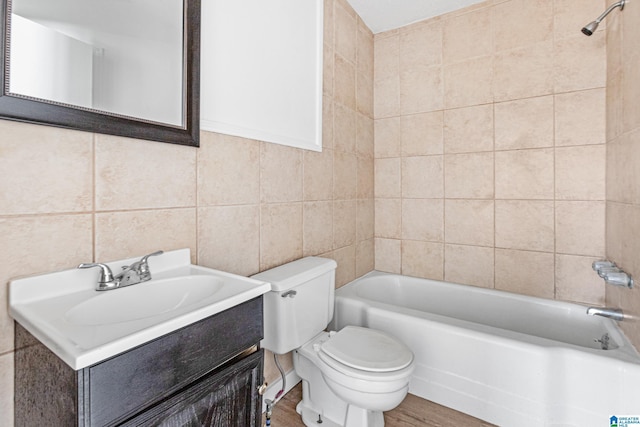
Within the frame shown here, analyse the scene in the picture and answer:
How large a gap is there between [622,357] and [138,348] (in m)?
1.88

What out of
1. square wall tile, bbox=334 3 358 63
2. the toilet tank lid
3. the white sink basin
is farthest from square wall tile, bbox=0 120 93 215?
square wall tile, bbox=334 3 358 63

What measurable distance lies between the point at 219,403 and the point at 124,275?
0.49m

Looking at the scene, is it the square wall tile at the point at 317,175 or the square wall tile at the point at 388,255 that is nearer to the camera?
the square wall tile at the point at 317,175

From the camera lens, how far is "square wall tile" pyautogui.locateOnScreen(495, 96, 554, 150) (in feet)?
6.63

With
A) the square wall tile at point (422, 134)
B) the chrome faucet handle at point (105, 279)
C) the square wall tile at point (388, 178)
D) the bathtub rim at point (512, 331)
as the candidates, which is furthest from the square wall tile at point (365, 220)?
the chrome faucet handle at point (105, 279)

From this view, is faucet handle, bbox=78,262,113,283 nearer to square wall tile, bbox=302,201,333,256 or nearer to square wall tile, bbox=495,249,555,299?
square wall tile, bbox=302,201,333,256

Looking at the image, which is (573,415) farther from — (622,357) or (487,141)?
(487,141)

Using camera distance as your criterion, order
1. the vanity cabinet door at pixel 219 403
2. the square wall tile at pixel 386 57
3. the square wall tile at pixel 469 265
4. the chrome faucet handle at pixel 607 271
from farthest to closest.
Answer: the square wall tile at pixel 386 57 < the square wall tile at pixel 469 265 < the chrome faucet handle at pixel 607 271 < the vanity cabinet door at pixel 219 403

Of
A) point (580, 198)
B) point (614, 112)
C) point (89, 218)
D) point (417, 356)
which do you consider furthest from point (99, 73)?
point (580, 198)

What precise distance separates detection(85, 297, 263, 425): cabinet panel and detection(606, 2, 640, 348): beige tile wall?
1.71 m

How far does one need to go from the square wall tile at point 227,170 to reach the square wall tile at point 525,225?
5.70 feet

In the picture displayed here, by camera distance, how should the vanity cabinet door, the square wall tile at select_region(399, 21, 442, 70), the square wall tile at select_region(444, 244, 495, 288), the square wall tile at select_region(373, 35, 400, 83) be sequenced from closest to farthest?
the vanity cabinet door, the square wall tile at select_region(444, 244, 495, 288), the square wall tile at select_region(399, 21, 442, 70), the square wall tile at select_region(373, 35, 400, 83)

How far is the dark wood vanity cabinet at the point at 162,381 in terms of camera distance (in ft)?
1.96

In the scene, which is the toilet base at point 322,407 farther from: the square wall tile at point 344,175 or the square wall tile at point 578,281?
the square wall tile at point 578,281
